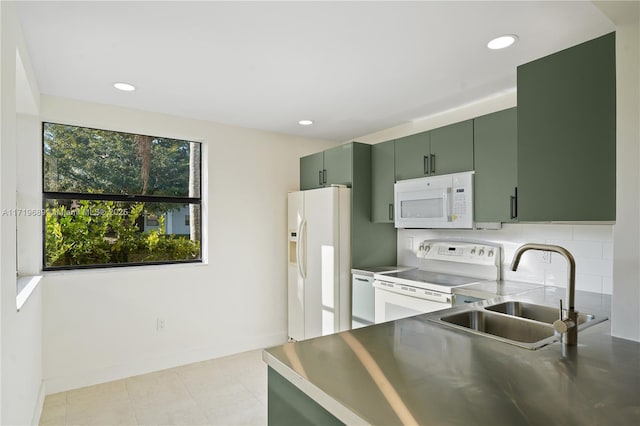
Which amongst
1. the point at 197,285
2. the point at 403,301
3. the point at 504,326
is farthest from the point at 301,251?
the point at 504,326

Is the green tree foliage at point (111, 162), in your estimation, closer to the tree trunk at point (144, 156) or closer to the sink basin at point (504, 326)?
the tree trunk at point (144, 156)

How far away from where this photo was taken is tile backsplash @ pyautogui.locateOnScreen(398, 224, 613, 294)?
2398 mm

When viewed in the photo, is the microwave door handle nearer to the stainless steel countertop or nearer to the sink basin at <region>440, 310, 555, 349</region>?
the sink basin at <region>440, 310, 555, 349</region>

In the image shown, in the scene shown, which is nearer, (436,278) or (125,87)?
(125,87)

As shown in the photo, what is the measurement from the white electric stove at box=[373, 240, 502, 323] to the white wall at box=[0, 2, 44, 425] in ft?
7.87

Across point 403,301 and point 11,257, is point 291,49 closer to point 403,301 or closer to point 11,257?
point 11,257

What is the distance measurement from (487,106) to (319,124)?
62.4 inches

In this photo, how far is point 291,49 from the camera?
2.17 metres

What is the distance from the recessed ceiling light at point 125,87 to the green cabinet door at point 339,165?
1.86m

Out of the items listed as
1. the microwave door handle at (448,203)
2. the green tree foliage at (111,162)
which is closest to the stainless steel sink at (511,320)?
the microwave door handle at (448,203)

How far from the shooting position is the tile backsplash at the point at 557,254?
7.87 feet

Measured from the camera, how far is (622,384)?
3.27 ft

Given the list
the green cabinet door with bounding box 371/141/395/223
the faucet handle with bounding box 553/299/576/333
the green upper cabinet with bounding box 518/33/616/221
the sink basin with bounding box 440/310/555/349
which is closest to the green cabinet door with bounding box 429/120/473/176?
the green cabinet door with bounding box 371/141/395/223

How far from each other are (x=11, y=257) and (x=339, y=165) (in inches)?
105
